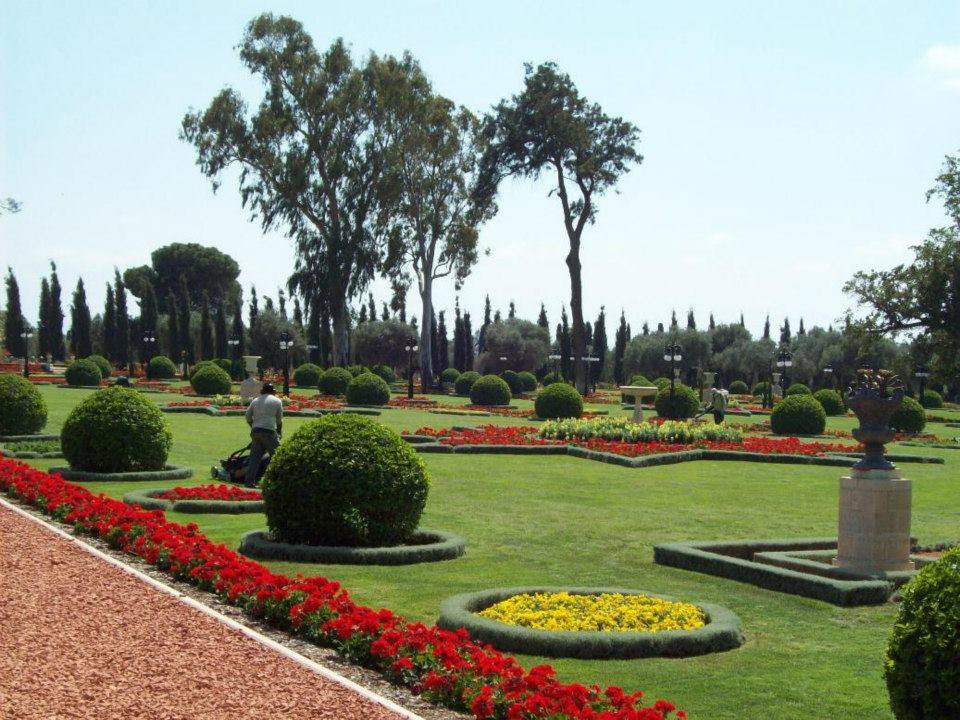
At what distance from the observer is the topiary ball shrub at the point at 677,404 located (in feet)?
118

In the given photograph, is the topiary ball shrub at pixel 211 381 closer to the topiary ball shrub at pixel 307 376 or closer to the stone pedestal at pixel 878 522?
the topiary ball shrub at pixel 307 376

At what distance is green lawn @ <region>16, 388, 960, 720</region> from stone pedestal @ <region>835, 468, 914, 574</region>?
3.77 ft

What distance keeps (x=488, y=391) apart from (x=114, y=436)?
1071 inches

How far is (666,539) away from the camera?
12086mm

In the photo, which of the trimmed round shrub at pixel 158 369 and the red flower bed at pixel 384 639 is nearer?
the red flower bed at pixel 384 639

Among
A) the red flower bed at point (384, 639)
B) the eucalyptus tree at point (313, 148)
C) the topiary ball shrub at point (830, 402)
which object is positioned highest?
the eucalyptus tree at point (313, 148)

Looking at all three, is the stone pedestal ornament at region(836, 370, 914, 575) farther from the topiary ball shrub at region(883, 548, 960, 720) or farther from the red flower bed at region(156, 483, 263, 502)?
the red flower bed at region(156, 483, 263, 502)

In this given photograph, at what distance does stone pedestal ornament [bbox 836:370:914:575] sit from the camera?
32.1ft

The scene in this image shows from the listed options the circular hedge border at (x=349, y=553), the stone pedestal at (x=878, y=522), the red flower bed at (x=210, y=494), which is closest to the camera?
the stone pedestal at (x=878, y=522)

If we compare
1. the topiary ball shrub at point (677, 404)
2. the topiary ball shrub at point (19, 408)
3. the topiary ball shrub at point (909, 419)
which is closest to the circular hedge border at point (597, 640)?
the topiary ball shrub at point (19, 408)

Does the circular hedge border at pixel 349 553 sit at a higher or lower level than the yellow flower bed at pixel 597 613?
higher

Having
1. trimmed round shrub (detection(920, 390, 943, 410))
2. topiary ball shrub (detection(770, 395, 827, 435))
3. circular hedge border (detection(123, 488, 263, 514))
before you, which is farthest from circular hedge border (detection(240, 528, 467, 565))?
trimmed round shrub (detection(920, 390, 943, 410))

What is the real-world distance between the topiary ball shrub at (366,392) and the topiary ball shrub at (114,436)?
73.6ft

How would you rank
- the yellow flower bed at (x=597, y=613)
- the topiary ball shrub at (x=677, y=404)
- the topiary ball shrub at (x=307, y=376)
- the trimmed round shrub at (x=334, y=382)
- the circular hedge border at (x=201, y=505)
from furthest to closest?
the topiary ball shrub at (x=307, y=376)
the trimmed round shrub at (x=334, y=382)
the topiary ball shrub at (x=677, y=404)
the circular hedge border at (x=201, y=505)
the yellow flower bed at (x=597, y=613)
